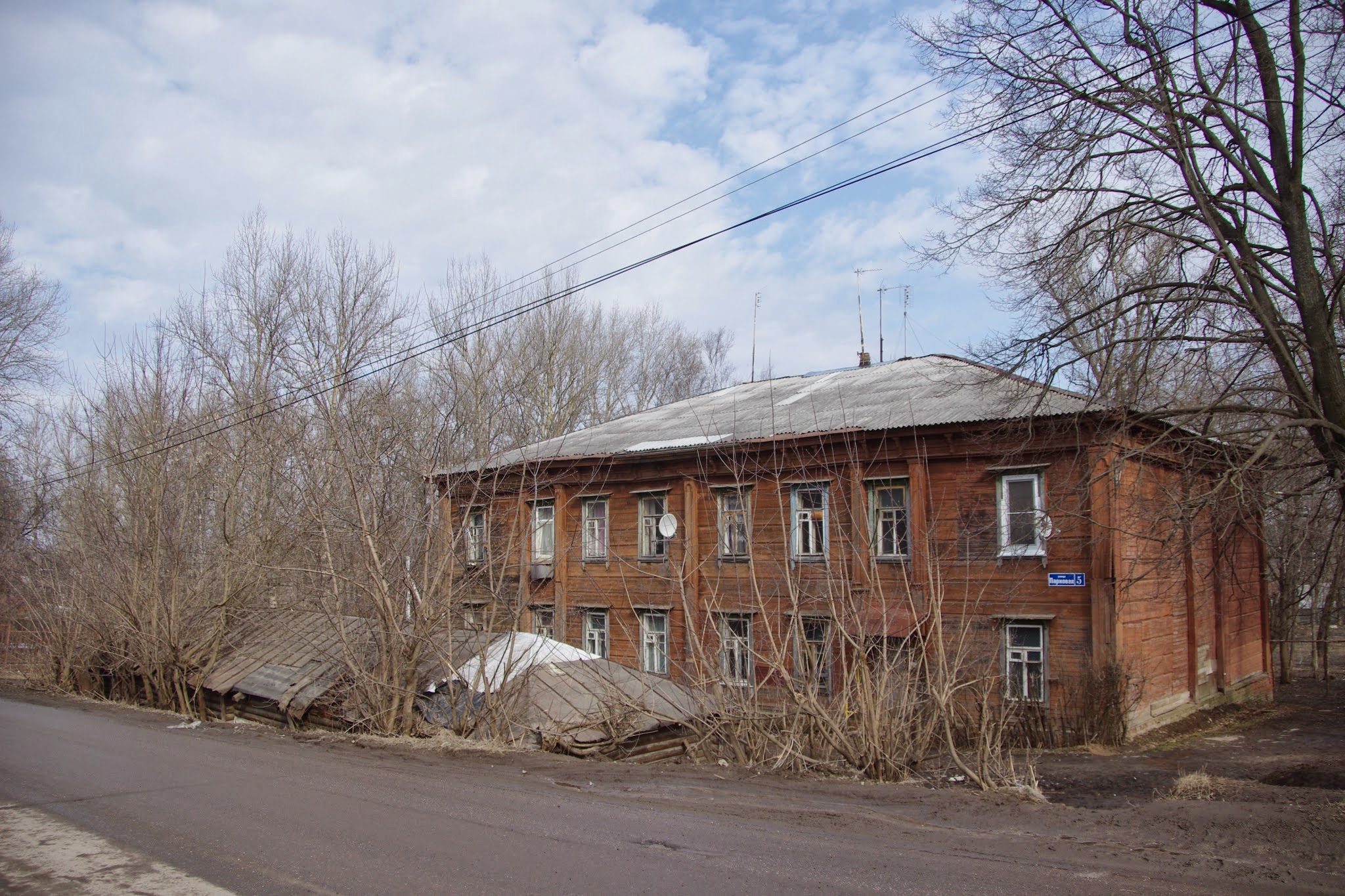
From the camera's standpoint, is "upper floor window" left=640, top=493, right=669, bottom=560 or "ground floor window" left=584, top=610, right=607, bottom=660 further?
"ground floor window" left=584, top=610, right=607, bottom=660

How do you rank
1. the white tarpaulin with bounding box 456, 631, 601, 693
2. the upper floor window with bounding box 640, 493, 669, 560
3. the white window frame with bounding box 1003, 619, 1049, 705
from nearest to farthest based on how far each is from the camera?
the white tarpaulin with bounding box 456, 631, 601, 693 → the white window frame with bounding box 1003, 619, 1049, 705 → the upper floor window with bounding box 640, 493, 669, 560

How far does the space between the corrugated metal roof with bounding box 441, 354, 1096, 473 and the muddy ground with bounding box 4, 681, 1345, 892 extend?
382cm

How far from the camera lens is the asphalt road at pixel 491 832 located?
17.1 ft

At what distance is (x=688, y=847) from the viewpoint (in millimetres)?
5957

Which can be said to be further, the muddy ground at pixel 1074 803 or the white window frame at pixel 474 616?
the white window frame at pixel 474 616

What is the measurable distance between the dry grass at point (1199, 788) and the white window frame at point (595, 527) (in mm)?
13877

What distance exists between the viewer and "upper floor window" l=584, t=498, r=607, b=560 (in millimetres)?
21109

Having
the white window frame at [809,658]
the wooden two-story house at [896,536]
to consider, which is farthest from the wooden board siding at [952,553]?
the white window frame at [809,658]

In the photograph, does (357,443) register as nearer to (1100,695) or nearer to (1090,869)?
(1090,869)

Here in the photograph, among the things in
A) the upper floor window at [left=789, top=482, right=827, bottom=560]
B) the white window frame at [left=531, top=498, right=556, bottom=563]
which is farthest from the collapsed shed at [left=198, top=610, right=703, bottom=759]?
the white window frame at [left=531, top=498, right=556, bottom=563]

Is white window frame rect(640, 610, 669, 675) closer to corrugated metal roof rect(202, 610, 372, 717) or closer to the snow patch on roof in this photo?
the snow patch on roof

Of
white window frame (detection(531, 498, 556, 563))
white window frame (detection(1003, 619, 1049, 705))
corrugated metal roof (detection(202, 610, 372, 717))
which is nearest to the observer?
corrugated metal roof (detection(202, 610, 372, 717))

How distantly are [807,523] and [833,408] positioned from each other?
2728 millimetres

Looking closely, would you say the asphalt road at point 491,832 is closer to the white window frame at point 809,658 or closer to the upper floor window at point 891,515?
the white window frame at point 809,658
